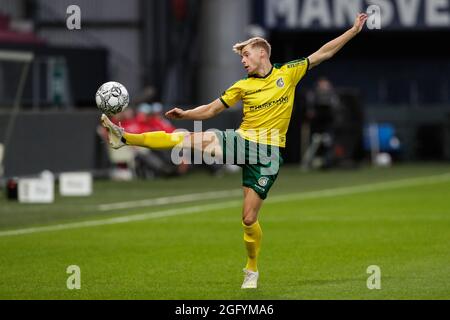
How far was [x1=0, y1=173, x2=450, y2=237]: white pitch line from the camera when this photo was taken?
18844mm

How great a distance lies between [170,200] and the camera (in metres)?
24.2

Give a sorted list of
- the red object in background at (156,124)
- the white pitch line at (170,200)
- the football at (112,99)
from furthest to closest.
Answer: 1. the red object in background at (156,124)
2. the white pitch line at (170,200)
3. the football at (112,99)

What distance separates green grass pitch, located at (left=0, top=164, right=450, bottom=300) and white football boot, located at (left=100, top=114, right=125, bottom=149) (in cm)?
133

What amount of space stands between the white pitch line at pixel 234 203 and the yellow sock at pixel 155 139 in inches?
227

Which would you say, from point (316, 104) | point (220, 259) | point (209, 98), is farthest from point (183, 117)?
point (209, 98)

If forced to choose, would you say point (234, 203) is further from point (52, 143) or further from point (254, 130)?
point (254, 130)

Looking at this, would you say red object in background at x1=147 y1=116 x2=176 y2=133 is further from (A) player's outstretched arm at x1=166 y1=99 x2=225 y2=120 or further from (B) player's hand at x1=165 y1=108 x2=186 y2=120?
(B) player's hand at x1=165 y1=108 x2=186 y2=120

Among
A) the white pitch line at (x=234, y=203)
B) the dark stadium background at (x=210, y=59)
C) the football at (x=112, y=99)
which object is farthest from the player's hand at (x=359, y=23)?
the dark stadium background at (x=210, y=59)

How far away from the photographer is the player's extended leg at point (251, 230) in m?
12.2

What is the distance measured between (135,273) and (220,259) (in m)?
1.64

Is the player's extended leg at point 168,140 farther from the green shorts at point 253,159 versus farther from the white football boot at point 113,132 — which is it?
the green shorts at point 253,159

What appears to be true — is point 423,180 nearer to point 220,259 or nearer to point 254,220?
point 220,259

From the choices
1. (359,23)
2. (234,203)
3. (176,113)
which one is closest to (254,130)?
(176,113)

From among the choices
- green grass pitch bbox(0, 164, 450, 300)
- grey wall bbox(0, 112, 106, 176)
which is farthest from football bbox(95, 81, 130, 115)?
grey wall bbox(0, 112, 106, 176)
